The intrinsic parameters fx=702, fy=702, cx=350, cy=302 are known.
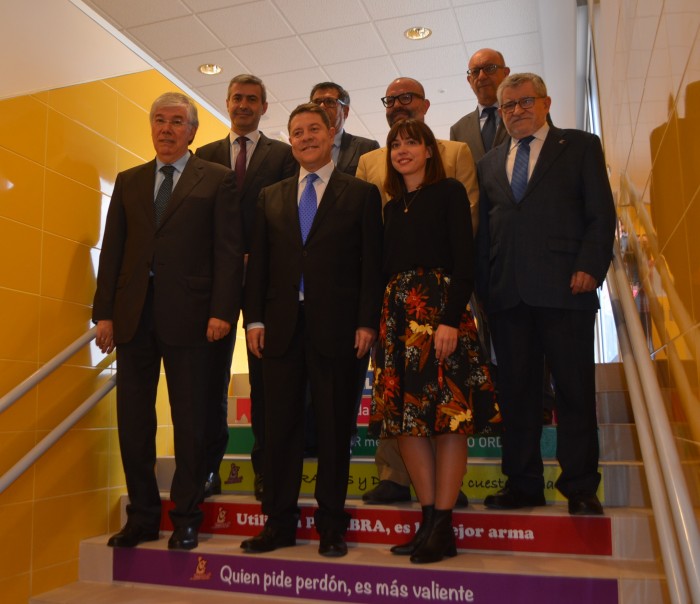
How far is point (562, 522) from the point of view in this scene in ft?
7.73

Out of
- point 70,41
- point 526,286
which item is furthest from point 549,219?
point 70,41

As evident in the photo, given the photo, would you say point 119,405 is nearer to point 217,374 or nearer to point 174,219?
point 217,374

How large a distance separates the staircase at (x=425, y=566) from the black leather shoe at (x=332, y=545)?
38 mm

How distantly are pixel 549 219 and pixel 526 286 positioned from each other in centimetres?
26

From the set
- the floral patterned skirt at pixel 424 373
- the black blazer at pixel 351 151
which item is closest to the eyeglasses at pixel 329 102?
the black blazer at pixel 351 151

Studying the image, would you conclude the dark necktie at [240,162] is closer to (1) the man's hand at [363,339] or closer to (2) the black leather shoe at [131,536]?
(1) the man's hand at [363,339]

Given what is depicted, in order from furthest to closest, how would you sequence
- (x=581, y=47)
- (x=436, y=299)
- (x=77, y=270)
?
(x=581, y=47), (x=77, y=270), (x=436, y=299)

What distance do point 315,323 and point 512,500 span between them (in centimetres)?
96

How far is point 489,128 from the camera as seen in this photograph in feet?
10.8

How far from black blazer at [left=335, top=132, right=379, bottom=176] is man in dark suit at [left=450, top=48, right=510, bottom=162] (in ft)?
1.34

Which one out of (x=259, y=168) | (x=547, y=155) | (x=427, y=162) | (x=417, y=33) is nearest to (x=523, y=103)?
(x=547, y=155)

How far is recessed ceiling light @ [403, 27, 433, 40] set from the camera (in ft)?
18.3

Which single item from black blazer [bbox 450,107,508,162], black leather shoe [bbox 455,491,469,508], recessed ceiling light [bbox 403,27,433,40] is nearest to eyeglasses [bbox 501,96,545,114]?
black blazer [bbox 450,107,508,162]

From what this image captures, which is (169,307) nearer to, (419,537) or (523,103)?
(419,537)
